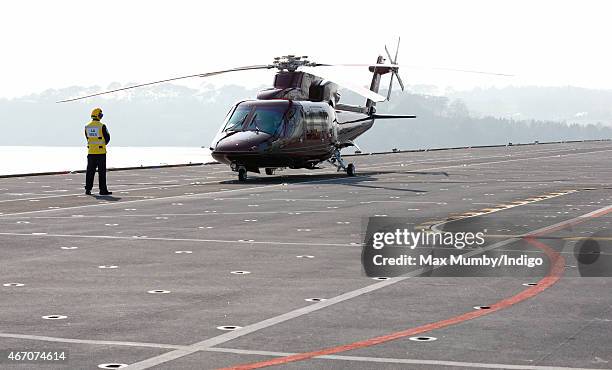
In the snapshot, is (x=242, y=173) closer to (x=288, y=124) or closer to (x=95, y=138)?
(x=288, y=124)

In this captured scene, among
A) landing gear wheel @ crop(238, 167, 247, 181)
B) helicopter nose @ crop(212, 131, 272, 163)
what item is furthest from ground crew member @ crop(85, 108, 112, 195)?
landing gear wheel @ crop(238, 167, 247, 181)

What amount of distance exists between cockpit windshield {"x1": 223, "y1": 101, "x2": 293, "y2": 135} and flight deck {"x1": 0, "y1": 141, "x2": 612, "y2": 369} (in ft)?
39.8

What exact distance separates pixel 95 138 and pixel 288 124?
9.06 m

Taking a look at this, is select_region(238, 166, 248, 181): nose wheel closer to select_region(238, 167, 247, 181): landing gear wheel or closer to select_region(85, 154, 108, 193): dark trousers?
select_region(238, 167, 247, 181): landing gear wheel

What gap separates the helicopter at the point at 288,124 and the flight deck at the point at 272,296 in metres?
11.1

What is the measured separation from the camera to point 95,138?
33281 millimetres

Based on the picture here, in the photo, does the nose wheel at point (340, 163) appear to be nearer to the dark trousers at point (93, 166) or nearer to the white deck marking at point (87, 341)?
the dark trousers at point (93, 166)

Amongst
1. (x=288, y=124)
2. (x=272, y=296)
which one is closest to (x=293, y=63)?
(x=288, y=124)

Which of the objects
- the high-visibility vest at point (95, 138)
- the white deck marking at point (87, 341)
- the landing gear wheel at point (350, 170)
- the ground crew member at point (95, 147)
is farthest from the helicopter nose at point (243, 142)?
the white deck marking at point (87, 341)

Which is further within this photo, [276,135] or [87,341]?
[276,135]

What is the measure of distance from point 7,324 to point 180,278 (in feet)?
12.5

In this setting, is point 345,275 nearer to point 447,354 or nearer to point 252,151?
point 447,354

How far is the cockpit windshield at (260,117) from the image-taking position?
39.9 meters

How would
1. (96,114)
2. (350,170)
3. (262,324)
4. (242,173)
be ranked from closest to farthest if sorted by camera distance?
(262,324) → (96,114) → (242,173) → (350,170)
